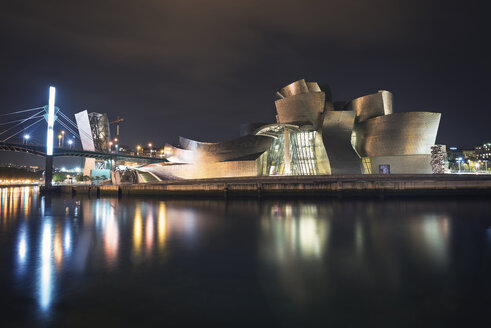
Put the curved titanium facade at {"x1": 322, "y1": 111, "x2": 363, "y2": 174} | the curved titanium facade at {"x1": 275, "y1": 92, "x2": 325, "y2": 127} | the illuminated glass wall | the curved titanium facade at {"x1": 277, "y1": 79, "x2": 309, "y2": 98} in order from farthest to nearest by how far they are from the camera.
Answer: the curved titanium facade at {"x1": 277, "y1": 79, "x2": 309, "y2": 98} → the illuminated glass wall → the curved titanium facade at {"x1": 275, "y1": 92, "x2": 325, "y2": 127} → the curved titanium facade at {"x1": 322, "y1": 111, "x2": 363, "y2": 174}

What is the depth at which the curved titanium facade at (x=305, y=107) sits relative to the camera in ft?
109

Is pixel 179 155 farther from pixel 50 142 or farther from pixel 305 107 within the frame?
pixel 305 107

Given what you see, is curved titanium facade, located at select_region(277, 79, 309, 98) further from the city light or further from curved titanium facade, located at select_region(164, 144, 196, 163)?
the city light

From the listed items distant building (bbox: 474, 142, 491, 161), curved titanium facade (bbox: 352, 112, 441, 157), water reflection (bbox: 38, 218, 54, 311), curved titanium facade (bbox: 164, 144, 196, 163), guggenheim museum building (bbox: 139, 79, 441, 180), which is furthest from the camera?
distant building (bbox: 474, 142, 491, 161)

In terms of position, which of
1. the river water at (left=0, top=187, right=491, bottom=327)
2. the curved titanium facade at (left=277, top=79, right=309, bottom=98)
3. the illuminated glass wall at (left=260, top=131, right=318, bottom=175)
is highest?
the curved titanium facade at (left=277, top=79, right=309, bottom=98)

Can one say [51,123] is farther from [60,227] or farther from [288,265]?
[288,265]

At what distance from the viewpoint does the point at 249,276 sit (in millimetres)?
5938

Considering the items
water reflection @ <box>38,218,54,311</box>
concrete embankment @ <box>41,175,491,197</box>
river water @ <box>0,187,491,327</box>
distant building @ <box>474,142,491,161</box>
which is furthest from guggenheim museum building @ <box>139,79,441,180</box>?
distant building @ <box>474,142,491,161</box>

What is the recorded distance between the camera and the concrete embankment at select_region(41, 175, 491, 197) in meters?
23.0

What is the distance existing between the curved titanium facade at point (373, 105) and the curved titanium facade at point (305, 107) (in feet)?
16.4

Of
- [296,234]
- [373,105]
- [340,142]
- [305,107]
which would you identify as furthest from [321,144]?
[296,234]

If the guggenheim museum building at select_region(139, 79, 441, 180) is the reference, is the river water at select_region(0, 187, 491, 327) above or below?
below

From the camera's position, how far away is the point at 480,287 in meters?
5.33

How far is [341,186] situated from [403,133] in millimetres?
14146
